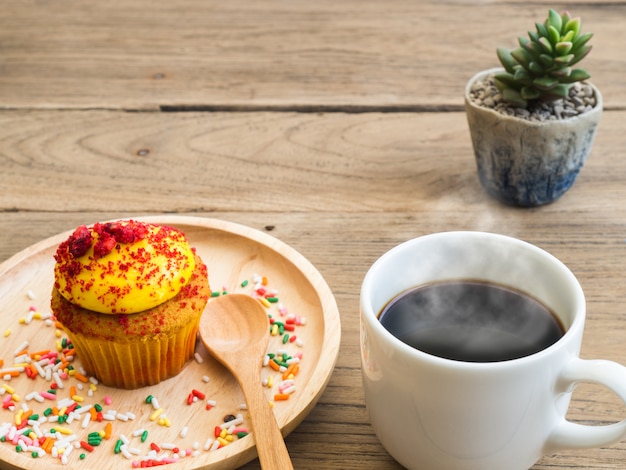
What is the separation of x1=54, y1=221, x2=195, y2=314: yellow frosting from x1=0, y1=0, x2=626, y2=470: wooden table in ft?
0.86

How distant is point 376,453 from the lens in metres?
0.98

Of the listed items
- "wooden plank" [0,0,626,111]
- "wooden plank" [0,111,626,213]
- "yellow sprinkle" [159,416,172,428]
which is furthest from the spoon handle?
"wooden plank" [0,0,626,111]

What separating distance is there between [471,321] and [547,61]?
1.94ft

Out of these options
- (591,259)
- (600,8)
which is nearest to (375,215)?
(591,259)

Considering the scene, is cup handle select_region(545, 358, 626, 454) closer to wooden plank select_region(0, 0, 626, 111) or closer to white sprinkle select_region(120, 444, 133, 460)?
white sprinkle select_region(120, 444, 133, 460)

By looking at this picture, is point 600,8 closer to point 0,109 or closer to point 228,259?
point 228,259

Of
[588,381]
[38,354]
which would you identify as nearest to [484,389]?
[588,381]

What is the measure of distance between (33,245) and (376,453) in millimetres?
673

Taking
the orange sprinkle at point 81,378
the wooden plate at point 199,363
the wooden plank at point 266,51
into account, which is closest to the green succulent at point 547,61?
the wooden plank at point 266,51

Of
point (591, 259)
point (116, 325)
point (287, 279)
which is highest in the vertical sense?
point (116, 325)

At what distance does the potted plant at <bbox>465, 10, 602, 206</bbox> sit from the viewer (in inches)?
52.6

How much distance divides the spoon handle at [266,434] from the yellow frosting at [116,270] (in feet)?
0.62

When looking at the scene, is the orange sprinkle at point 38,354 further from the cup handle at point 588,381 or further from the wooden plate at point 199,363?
the cup handle at point 588,381

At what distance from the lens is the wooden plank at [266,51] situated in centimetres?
180
